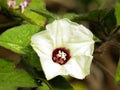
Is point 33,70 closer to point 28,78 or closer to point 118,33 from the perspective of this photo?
point 28,78

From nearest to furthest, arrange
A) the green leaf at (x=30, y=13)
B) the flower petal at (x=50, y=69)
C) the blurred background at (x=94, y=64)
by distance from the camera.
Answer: the flower petal at (x=50, y=69), the green leaf at (x=30, y=13), the blurred background at (x=94, y=64)

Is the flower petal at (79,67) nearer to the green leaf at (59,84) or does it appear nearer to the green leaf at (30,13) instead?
the green leaf at (59,84)

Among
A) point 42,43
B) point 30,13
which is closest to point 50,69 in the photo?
point 42,43

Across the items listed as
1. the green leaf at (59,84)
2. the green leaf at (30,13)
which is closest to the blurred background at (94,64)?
the green leaf at (30,13)

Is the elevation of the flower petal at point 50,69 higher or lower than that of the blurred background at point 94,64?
higher

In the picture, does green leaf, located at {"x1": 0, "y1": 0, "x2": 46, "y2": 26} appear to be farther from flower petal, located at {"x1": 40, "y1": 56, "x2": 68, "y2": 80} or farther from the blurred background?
the blurred background

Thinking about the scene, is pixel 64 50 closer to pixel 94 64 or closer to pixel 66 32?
pixel 66 32

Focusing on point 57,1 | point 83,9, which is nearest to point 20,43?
point 83,9
